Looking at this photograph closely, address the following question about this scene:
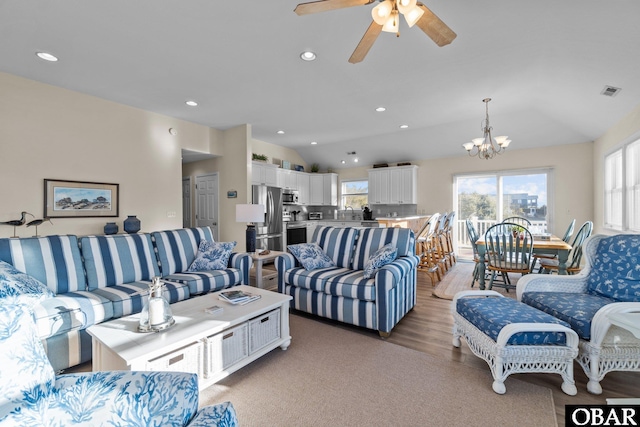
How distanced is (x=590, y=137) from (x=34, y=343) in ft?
23.9

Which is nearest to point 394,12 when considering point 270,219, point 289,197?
point 270,219

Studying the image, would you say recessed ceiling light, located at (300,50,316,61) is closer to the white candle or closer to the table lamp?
the table lamp

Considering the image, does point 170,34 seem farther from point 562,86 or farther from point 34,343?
point 562,86

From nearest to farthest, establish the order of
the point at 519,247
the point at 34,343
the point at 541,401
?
the point at 34,343 → the point at 541,401 → the point at 519,247

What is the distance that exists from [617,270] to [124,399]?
3.21 m

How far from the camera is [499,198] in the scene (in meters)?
6.03

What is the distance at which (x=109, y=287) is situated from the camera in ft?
8.73

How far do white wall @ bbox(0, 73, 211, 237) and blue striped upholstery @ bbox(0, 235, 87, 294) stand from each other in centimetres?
151

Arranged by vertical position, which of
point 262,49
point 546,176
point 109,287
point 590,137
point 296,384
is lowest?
point 296,384

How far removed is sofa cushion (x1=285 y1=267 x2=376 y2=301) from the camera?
2.63 meters

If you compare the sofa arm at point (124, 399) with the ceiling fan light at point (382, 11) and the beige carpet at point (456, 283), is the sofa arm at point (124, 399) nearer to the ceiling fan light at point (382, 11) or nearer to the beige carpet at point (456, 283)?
the ceiling fan light at point (382, 11)

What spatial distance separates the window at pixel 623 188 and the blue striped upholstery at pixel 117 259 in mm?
5759

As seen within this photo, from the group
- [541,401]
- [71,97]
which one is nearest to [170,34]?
[71,97]

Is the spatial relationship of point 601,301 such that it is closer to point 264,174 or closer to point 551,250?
point 551,250
